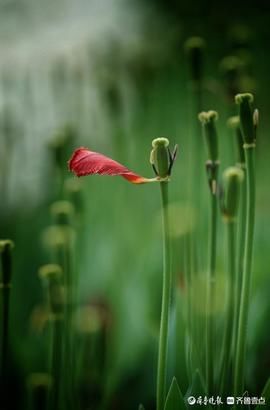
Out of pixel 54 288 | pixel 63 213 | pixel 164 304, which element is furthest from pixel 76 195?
pixel 164 304

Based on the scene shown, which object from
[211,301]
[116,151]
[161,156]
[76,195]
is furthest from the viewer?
[116,151]

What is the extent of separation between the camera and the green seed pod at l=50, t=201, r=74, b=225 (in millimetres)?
900

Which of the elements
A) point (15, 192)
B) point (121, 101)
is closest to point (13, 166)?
point (15, 192)

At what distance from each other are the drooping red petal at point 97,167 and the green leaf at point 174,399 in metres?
0.19

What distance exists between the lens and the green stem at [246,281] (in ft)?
2.33

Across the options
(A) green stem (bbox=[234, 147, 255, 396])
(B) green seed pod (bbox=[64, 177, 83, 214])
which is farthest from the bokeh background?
(A) green stem (bbox=[234, 147, 255, 396])

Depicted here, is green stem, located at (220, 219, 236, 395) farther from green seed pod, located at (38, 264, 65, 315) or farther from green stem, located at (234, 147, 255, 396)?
green seed pod, located at (38, 264, 65, 315)

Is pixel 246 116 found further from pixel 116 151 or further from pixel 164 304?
pixel 116 151

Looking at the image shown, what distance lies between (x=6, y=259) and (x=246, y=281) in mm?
225

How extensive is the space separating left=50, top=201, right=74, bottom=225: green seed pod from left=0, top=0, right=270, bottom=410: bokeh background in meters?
0.01

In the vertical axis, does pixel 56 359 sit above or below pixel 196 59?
below

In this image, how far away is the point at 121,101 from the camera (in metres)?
1.04

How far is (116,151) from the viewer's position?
3.34 feet

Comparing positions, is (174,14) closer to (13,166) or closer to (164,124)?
(164,124)
